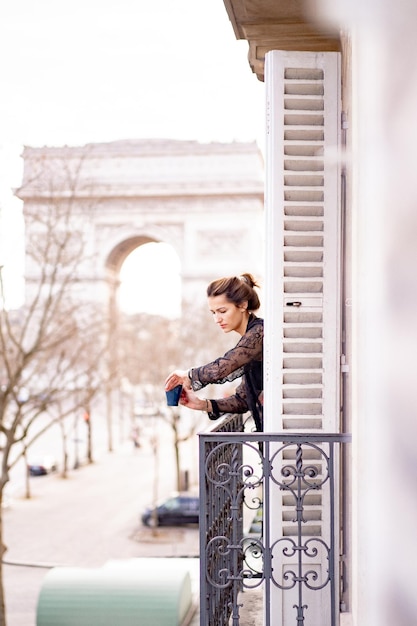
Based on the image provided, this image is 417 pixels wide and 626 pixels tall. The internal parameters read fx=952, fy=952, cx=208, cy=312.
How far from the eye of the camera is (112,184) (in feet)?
140

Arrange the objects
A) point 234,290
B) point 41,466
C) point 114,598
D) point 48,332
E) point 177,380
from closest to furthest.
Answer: point 177,380, point 234,290, point 114,598, point 48,332, point 41,466

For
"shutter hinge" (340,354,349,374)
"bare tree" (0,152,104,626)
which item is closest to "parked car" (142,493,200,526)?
"bare tree" (0,152,104,626)

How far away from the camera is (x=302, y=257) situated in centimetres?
469

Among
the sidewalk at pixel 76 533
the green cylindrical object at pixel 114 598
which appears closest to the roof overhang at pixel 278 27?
the green cylindrical object at pixel 114 598

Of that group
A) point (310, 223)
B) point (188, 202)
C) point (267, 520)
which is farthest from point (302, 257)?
point (188, 202)

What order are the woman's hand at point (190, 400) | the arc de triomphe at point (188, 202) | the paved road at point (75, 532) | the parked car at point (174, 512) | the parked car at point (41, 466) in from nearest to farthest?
the woman's hand at point (190, 400) → the paved road at point (75, 532) → the parked car at point (174, 512) → the parked car at point (41, 466) → the arc de triomphe at point (188, 202)

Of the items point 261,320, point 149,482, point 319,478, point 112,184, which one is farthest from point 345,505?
point 112,184

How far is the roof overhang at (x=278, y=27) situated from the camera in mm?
4969

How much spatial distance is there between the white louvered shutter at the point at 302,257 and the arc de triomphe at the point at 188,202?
117ft

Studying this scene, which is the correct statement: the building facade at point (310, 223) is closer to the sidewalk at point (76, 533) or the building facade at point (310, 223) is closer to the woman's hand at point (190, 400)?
the woman's hand at point (190, 400)

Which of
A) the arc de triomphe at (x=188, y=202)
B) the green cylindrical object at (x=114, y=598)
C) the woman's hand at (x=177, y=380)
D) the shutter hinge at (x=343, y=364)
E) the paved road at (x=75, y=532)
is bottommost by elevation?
the paved road at (x=75, y=532)

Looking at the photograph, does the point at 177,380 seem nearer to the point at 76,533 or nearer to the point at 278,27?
the point at 278,27

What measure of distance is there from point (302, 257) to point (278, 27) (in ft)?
4.58

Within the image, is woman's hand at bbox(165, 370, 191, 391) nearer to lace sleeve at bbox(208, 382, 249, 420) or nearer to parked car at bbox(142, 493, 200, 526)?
lace sleeve at bbox(208, 382, 249, 420)
